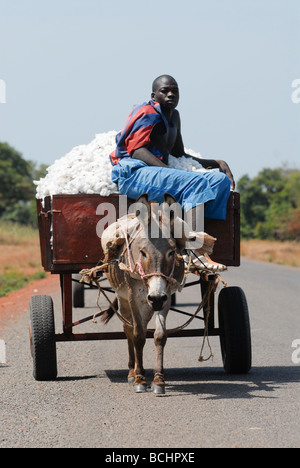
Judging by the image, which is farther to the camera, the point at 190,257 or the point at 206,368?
the point at 206,368

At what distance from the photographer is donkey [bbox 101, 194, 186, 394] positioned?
22.4ft

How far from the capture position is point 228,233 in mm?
7988

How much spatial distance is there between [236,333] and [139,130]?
7.12 ft

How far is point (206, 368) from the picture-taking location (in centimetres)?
869

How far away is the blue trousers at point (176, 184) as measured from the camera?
24.7ft

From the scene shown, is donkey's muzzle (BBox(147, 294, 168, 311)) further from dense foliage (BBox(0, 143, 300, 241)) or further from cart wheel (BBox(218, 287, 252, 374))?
dense foliage (BBox(0, 143, 300, 241))

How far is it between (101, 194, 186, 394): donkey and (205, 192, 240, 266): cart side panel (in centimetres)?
82

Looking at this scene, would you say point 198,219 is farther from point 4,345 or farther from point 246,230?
point 246,230

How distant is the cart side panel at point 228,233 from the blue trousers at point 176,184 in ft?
0.71

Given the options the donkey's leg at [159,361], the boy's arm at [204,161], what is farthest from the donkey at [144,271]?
the boy's arm at [204,161]

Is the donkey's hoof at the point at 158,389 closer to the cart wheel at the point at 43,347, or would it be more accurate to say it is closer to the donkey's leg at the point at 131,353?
the donkey's leg at the point at 131,353

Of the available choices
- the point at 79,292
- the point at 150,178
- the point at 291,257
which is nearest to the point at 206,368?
the point at 150,178
